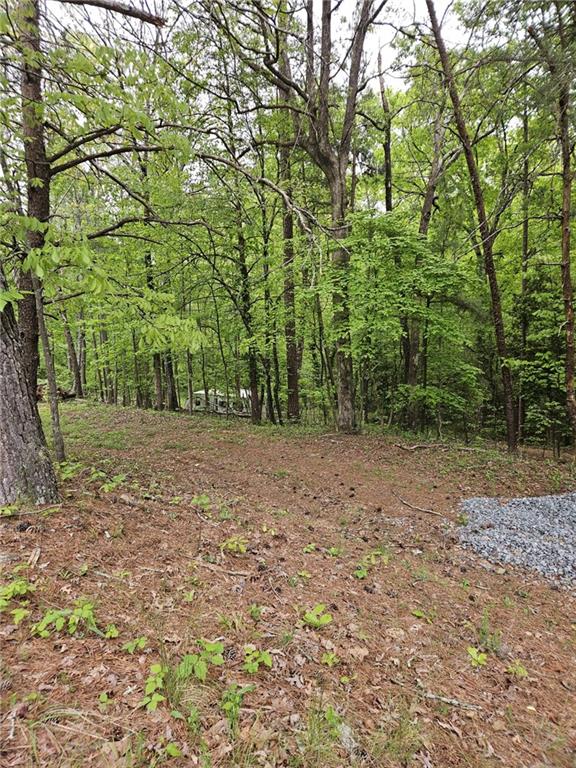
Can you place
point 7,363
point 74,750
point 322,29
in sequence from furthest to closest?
point 322,29 < point 7,363 < point 74,750

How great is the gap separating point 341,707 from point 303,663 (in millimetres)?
354

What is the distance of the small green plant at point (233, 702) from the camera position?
1.93 metres

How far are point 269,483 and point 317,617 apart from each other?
12.5 feet

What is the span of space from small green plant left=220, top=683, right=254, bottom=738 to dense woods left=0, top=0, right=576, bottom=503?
97.2 inches

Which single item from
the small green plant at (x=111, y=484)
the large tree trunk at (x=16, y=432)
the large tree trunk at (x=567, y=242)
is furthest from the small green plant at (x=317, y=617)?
the large tree trunk at (x=567, y=242)

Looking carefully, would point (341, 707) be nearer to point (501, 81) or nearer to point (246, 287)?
point (501, 81)

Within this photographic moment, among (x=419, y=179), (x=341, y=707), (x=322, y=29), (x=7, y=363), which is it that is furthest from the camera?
(x=419, y=179)

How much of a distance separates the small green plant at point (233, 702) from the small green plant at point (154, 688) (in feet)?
1.10

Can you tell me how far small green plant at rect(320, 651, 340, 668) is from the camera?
253 centimetres

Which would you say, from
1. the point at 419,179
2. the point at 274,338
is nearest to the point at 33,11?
the point at 274,338

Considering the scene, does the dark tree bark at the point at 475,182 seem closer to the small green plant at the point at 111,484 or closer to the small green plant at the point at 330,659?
the small green plant at the point at 330,659

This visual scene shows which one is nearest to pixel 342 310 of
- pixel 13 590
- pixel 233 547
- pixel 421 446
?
pixel 421 446

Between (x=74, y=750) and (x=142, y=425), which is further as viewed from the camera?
(x=142, y=425)

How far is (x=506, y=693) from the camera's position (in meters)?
2.56
